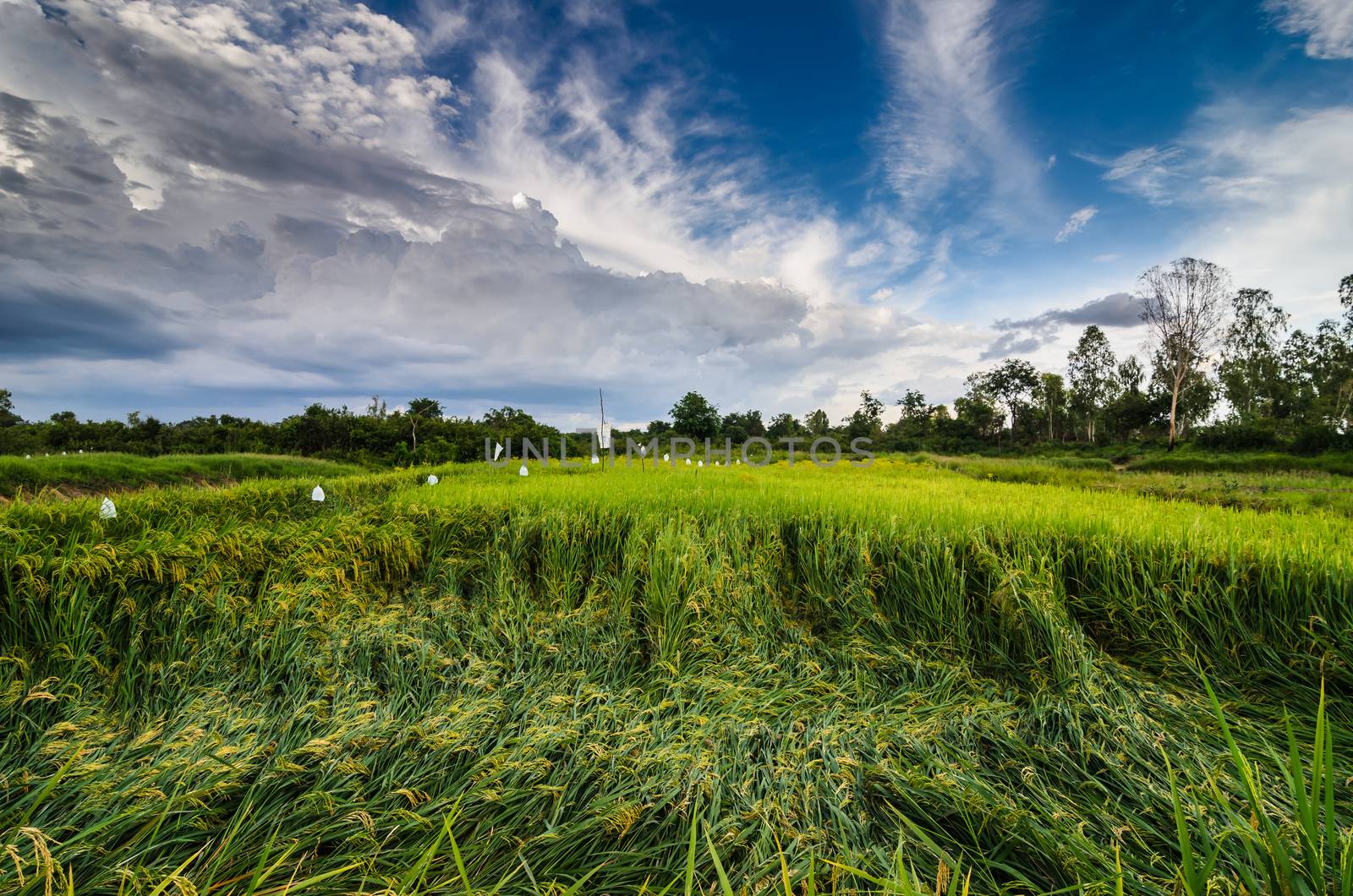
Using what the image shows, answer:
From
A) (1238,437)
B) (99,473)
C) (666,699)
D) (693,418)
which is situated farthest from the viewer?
(693,418)

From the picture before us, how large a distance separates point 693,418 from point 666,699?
31.0m

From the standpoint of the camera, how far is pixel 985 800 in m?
1.83

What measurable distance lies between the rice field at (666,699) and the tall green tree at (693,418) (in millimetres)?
29014

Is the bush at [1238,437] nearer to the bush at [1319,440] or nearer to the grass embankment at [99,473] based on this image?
the bush at [1319,440]

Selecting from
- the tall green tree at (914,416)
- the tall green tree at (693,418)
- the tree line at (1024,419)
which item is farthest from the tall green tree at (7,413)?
the tall green tree at (914,416)

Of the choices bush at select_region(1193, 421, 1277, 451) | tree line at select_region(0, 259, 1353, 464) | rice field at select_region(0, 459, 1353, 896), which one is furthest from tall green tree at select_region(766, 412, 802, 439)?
rice field at select_region(0, 459, 1353, 896)

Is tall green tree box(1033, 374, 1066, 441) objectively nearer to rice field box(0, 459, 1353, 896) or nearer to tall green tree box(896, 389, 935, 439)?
tall green tree box(896, 389, 935, 439)

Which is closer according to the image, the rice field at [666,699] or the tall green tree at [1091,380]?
the rice field at [666,699]

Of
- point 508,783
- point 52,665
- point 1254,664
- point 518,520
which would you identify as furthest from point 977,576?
point 52,665

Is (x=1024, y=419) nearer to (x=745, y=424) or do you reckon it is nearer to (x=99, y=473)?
(x=745, y=424)

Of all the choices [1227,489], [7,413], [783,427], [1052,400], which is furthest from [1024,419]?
[7,413]

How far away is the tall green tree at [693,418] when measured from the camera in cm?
3303

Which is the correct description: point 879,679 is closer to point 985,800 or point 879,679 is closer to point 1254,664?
point 985,800

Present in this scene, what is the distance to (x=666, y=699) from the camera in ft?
8.27
